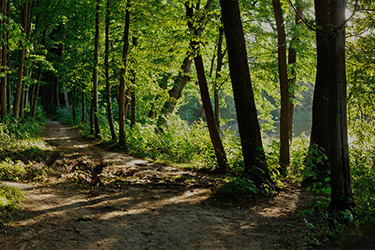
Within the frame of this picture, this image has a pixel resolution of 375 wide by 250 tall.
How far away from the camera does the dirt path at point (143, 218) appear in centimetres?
365

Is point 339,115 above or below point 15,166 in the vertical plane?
above

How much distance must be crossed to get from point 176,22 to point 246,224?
570cm

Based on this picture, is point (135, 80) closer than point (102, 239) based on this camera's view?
No

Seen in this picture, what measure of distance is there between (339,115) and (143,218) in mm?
3500

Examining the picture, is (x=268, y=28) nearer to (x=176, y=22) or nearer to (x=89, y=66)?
(x=176, y=22)

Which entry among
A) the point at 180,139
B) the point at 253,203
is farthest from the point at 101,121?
the point at 253,203

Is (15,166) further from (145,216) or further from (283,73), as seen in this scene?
(283,73)

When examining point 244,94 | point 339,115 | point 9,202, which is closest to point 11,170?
point 9,202

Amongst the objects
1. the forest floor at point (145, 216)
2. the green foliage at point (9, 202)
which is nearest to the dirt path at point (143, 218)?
the forest floor at point (145, 216)

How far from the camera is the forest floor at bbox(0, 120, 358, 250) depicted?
3656mm

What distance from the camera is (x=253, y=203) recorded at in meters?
5.56

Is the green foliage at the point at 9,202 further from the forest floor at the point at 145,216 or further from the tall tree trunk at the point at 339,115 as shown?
the tall tree trunk at the point at 339,115

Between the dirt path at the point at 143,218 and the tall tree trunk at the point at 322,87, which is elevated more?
the tall tree trunk at the point at 322,87

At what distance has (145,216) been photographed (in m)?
4.73
